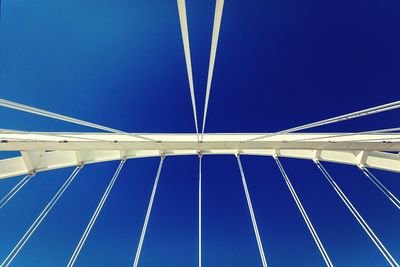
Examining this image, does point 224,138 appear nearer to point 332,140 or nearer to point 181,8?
point 332,140

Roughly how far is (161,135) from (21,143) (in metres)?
2.77

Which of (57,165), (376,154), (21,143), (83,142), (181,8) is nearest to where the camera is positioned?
(181,8)

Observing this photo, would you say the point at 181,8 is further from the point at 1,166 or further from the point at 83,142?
the point at 1,166

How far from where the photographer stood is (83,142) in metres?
5.15

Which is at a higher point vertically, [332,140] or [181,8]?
[332,140]

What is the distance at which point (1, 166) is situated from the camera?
493cm

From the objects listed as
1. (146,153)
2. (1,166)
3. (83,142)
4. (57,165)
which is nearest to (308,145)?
(146,153)

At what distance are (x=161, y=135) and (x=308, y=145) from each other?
3617mm

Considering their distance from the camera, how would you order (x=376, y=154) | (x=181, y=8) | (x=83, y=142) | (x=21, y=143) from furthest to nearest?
1. (x=376, y=154)
2. (x=83, y=142)
3. (x=21, y=143)
4. (x=181, y=8)

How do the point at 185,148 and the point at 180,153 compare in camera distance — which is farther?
the point at 180,153

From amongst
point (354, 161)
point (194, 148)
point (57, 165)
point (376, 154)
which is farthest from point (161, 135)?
point (376, 154)

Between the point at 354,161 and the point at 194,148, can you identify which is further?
the point at 354,161

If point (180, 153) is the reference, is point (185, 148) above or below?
below

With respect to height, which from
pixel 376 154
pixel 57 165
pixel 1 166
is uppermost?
pixel 376 154
